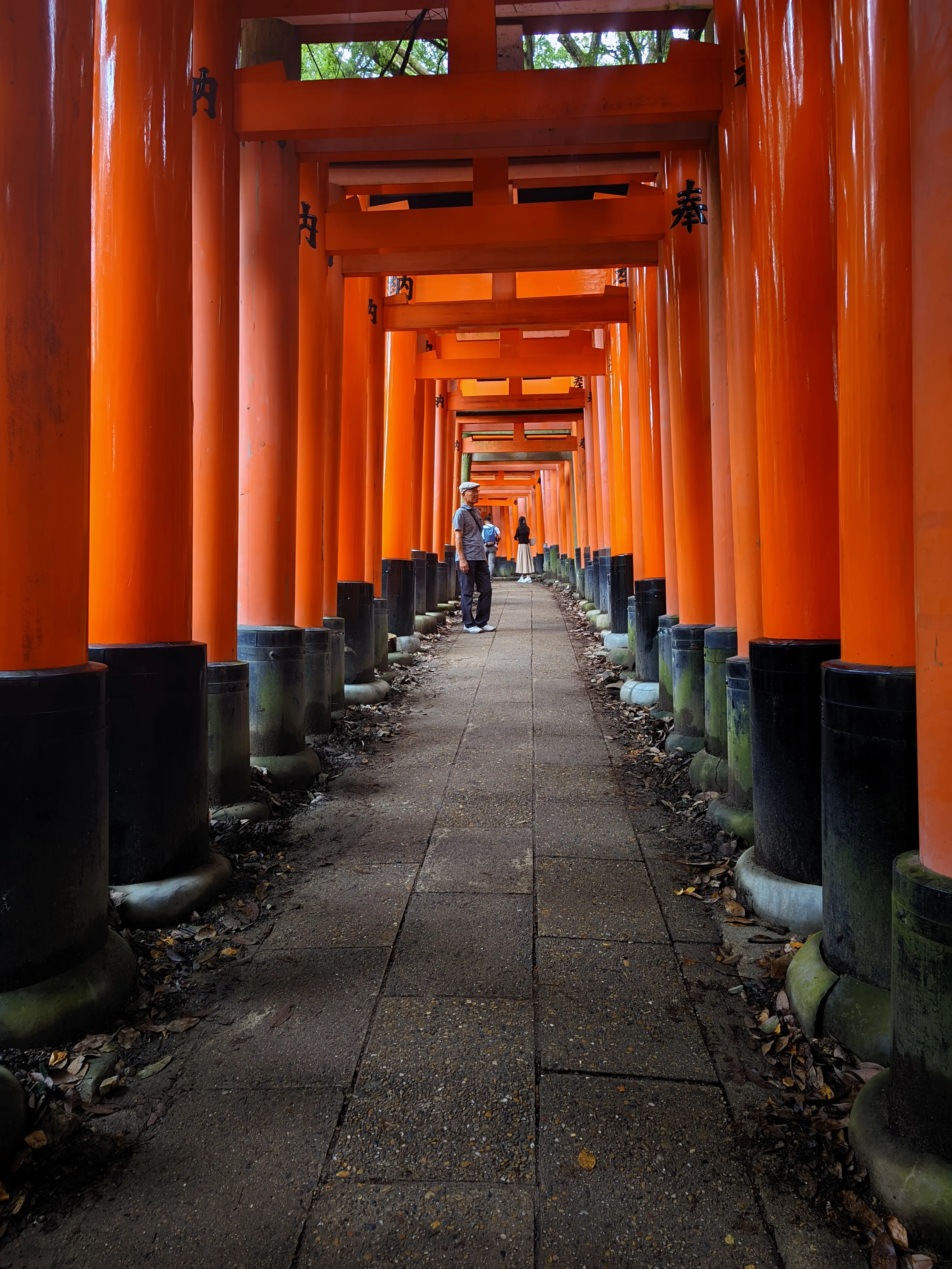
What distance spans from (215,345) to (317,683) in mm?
2593

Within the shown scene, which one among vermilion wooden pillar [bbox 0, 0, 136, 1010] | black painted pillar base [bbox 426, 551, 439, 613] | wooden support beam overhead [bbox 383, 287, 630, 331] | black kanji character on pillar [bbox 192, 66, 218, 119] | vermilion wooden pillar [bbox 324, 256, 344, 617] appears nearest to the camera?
vermilion wooden pillar [bbox 0, 0, 136, 1010]

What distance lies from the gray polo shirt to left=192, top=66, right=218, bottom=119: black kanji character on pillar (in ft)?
22.7

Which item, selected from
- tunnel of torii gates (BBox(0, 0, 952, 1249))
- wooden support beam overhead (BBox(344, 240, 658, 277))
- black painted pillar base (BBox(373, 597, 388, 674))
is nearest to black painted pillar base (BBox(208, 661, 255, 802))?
tunnel of torii gates (BBox(0, 0, 952, 1249))

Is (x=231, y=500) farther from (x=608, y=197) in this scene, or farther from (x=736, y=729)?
(x=608, y=197)

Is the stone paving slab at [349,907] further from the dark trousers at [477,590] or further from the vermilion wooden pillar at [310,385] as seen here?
the dark trousers at [477,590]

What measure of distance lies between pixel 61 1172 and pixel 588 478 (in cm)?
1579

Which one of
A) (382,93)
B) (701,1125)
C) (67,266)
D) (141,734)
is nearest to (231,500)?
(141,734)

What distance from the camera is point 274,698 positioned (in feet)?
16.1

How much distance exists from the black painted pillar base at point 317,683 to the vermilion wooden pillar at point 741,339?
3.07 metres

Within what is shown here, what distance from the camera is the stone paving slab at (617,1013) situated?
228 centimetres

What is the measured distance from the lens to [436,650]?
1075 centimetres

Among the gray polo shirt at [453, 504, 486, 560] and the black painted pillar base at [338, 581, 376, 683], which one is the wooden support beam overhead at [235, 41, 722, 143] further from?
the gray polo shirt at [453, 504, 486, 560]

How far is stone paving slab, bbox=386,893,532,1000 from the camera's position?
266 cm

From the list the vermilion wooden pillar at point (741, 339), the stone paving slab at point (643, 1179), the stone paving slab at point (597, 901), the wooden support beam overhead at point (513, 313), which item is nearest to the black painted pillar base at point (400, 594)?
the wooden support beam overhead at point (513, 313)
